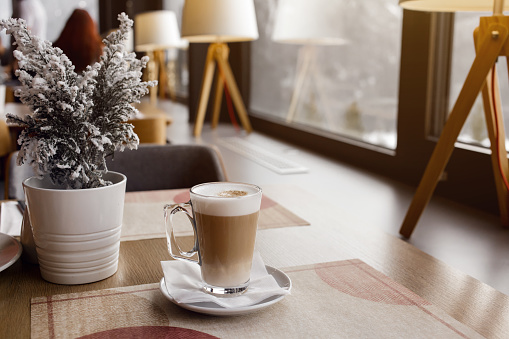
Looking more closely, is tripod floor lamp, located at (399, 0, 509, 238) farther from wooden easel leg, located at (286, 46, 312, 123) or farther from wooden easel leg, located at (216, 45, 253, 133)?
wooden easel leg, located at (216, 45, 253, 133)

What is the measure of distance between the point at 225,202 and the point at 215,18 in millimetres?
2287

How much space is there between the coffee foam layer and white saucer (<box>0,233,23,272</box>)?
256 millimetres

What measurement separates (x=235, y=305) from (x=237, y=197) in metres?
0.12

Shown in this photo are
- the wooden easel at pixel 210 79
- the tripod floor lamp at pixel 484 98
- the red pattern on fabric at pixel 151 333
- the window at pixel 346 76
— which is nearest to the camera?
the red pattern on fabric at pixel 151 333

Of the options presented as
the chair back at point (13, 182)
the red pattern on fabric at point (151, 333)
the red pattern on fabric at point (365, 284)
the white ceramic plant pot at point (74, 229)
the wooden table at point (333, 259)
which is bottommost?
the chair back at point (13, 182)

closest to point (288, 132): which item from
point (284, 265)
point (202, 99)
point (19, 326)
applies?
point (202, 99)

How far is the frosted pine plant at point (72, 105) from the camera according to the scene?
63 centimetres

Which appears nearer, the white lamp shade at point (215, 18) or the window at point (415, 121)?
the window at point (415, 121)

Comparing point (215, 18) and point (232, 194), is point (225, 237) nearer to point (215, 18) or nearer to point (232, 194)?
point (232, 194)

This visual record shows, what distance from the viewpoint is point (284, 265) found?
757 mm

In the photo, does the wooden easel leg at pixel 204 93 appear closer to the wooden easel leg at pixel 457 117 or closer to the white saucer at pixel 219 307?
the wooden easel leg at pixel 457 117

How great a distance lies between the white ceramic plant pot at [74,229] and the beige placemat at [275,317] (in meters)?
0.04

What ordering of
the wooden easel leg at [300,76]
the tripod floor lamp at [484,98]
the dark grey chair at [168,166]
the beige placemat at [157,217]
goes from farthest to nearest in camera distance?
1. the wooden easel leg at [300,76]
2. the dark grey chair at [168,166]
3. the tripod floor lamp at [484,98]
4. the beige placemat at [157,217]

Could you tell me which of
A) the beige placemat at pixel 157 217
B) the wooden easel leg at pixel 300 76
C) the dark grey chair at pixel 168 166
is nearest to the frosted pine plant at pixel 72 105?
the beige placemat at pixel 157 217
